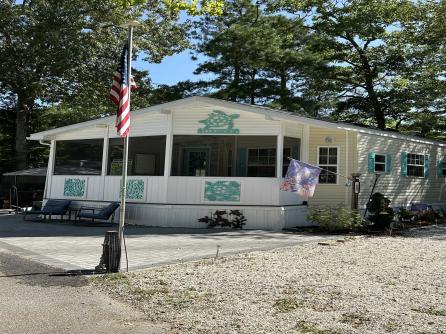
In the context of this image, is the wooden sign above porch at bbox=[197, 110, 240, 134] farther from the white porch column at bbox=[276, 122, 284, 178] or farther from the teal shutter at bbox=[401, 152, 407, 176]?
the teal shutter at bbox=[401, 152, 407, 176]

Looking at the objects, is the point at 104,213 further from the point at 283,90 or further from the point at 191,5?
the point at 283,90

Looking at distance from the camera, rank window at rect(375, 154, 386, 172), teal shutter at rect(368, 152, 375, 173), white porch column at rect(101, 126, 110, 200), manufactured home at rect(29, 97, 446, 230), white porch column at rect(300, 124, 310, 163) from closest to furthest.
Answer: manufactured home at rect(29, 97, 446, 230) → white porch column at rect(300, 124, 310, 163) → teal shutter at rect(368, 152, 375, 173) → window at rect(375, 154, 386, 172) → white porch column at rect(101, 126, 110, 200)

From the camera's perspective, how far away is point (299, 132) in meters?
15.8

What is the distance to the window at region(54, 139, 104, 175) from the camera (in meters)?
17.6

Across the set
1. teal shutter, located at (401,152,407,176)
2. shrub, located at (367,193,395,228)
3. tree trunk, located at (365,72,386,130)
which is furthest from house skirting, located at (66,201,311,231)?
tree trunk, located at (365,72,386,130)

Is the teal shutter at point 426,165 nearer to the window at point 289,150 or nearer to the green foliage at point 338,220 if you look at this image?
the window at point 289,150

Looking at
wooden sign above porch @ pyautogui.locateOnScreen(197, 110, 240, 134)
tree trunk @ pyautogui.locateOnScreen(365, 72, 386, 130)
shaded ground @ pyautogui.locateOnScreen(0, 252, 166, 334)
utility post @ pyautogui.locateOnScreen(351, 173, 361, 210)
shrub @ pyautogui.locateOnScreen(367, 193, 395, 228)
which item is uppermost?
tree trunk @ pyautogui.locateOnScreen(365, 72, 386, 130)

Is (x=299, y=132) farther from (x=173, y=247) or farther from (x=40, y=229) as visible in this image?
(x=40, y=229)

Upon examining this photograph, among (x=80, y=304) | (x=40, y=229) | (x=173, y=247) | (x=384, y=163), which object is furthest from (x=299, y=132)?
(x=80, y=304)

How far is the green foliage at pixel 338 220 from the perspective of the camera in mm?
13383

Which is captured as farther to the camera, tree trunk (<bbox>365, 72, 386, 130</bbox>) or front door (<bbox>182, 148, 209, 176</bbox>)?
tree trunk (<bbox>365, 72, 386, 130</bbox>)

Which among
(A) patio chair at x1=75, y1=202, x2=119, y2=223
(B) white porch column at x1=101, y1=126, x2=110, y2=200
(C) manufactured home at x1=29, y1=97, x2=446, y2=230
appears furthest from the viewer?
(B) white porch column at x1=101, y1=126, x2=110, y2=200

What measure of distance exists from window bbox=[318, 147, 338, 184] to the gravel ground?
6.73 meters

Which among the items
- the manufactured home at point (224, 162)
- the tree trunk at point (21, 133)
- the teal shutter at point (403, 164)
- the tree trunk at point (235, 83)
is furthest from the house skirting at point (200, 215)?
the tree trunk at point (21, 133)
